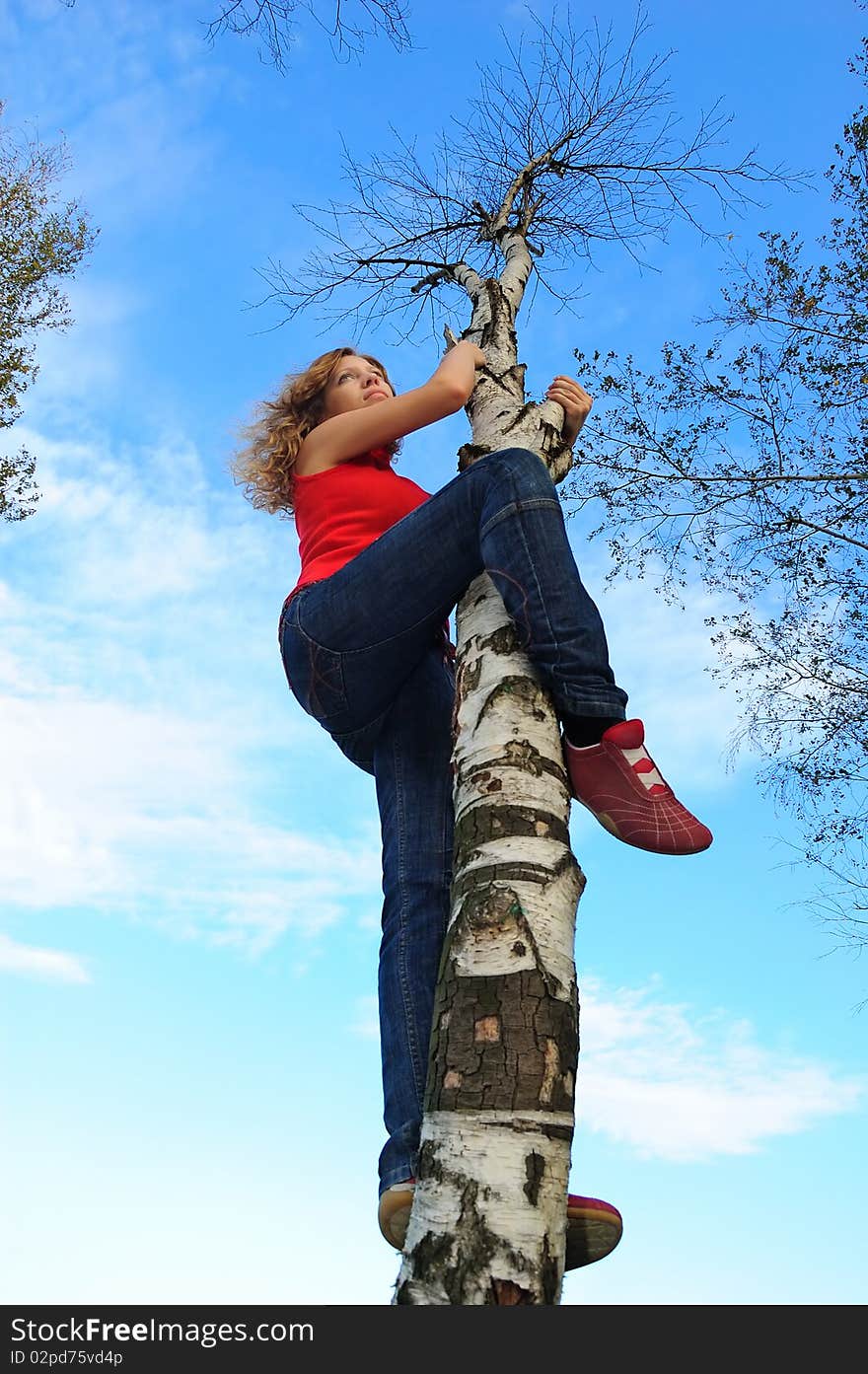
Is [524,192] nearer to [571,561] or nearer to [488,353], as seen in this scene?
[488,353]

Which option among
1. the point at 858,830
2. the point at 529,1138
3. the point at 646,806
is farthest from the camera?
the point at 858,830

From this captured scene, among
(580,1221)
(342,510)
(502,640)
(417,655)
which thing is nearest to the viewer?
(580,1221)

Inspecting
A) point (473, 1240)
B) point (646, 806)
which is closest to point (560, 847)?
point (646, 806)

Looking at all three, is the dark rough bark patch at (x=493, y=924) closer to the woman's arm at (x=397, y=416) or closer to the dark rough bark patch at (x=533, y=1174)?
the dark rough bark patch at (x=533, y=1174)

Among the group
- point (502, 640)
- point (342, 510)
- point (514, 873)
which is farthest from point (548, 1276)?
point (342, 510)

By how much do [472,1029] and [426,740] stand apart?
1.18 m

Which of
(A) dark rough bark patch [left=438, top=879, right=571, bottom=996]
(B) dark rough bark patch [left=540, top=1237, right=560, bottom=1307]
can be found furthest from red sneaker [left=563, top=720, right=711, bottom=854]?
(B) dark rough bark patch [left=540, top=1237, right=560, bottom=1307]

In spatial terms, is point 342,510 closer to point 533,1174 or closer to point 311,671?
point 311,671

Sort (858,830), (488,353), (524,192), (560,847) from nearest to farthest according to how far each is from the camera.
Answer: (560,847) → (488,353) → (524,192) → (858,830)

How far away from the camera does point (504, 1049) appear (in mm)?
1925

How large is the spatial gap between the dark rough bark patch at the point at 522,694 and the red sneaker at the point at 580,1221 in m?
1.09

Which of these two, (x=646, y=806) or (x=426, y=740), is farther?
(x=426, y=740)

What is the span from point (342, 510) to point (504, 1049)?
1854 millimetres
